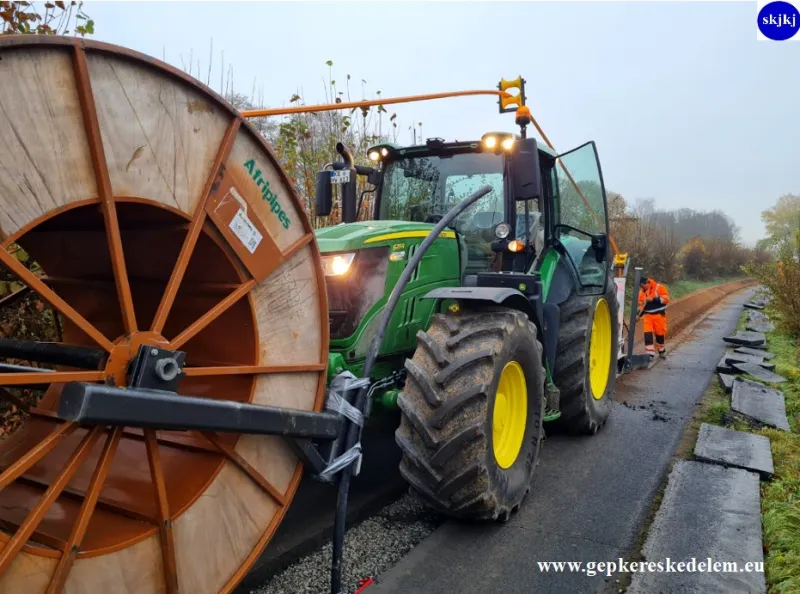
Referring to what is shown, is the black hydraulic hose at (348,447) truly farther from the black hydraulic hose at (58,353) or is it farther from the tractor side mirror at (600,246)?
the tractor side mirror at (600,246)

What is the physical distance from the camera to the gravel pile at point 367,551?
9.89ft

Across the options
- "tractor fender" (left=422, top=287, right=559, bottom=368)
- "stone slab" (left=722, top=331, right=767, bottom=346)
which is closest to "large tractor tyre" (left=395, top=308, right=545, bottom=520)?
"tractor fender" (left=422, top=287, right=559, bottom=368)

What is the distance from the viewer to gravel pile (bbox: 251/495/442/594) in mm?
3014

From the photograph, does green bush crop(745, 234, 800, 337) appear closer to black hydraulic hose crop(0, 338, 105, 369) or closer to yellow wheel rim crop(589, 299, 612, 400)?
yellow wheel rim crop(589, 299, 612, 400)

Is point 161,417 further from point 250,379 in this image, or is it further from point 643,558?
point 643,558

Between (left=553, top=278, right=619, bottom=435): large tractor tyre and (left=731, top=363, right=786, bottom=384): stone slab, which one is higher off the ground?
(left=553, top=278, right=619, bottom=435): large tractor tyre

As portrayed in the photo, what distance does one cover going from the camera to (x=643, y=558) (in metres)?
3.33

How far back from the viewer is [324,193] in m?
4.73

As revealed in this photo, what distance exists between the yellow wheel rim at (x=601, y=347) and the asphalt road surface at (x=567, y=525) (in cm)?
41

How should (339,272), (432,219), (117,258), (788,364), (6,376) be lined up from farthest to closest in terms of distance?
(788,364)
(432,219)
(339,272)
(117,258)
(6,376)

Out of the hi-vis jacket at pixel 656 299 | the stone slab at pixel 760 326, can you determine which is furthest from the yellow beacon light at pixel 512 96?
the stone slab at pixel 760 326

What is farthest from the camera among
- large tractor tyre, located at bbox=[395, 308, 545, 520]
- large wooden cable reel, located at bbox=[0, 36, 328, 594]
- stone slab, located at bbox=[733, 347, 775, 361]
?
stone slab, located at bbox=[733, 347, 775, 361]

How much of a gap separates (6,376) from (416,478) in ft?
6.91

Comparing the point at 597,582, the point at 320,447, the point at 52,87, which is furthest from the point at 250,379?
the point at 597,582
